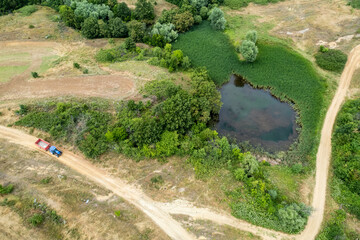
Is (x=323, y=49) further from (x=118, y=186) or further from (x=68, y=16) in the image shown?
(x=68, y=16)

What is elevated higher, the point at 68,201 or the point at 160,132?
the point at 160,132

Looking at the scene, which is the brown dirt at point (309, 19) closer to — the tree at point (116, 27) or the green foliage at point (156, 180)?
the tree at point (116, 27)

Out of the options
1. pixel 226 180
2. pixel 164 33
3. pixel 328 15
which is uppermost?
pixel 328 15

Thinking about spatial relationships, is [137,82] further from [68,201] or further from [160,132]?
[68,201]

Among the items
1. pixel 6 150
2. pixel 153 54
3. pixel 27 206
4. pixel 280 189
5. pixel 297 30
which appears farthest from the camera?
pixel 297 30

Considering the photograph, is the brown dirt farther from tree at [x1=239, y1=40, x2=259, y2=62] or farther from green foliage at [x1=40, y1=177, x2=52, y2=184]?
green foliage at [x1=40, y1=177, x2=52, y2=184]

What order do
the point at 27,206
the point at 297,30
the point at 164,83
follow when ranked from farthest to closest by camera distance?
1. the point at 297,30
2. the point at 164,83
3. the point at 27,206

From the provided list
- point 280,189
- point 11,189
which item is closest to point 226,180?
point 280,189
